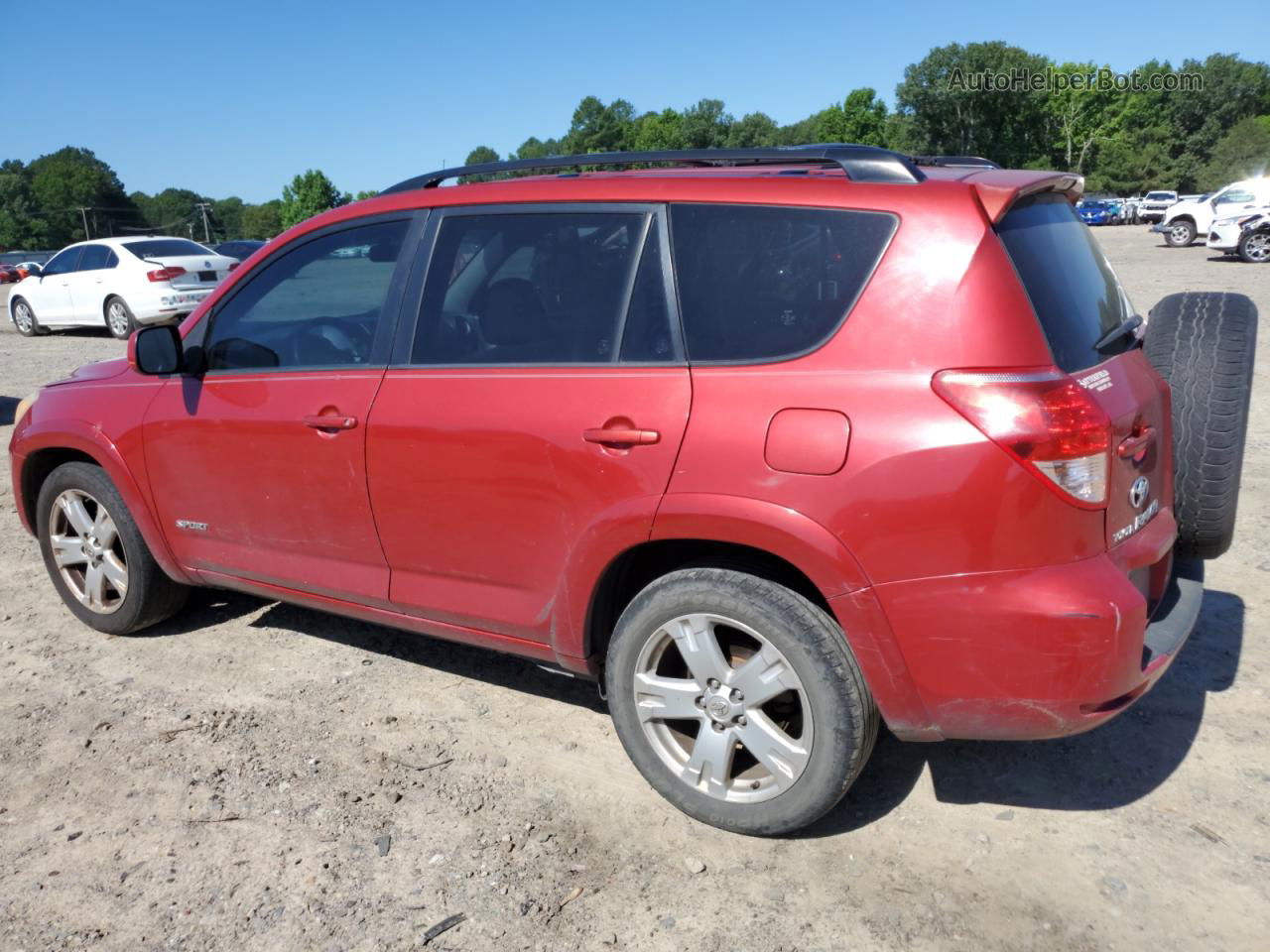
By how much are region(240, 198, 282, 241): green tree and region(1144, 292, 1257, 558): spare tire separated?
129 metres

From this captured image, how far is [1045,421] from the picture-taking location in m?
2.44

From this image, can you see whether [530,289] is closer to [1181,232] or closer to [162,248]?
[162,248]

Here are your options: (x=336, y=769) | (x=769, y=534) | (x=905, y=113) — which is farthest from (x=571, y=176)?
(x=905, y=113)

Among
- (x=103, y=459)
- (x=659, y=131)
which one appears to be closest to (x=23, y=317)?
(x=103, y=459)

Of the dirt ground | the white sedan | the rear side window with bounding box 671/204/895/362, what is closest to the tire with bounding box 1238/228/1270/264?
the white sedan

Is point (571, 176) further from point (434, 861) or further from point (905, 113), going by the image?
point (905, 113)

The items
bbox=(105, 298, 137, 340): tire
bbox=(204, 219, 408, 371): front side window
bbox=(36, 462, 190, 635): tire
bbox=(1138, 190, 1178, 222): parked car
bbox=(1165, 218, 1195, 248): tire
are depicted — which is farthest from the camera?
bbox=(1138, 190, 1178, 222): parked car

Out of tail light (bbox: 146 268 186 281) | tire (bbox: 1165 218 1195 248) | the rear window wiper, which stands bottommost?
tire (bbox: 1165 218 1195 248)

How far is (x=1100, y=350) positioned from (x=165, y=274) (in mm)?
15445

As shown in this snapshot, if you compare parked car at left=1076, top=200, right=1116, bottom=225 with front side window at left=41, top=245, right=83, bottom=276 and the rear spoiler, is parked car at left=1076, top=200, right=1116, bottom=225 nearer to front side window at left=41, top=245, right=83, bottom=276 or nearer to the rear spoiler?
front side window at left=41, top=245, right=83, bottom=276

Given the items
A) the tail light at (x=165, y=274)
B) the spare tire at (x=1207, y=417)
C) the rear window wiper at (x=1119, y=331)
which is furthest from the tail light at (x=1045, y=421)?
the tail light at (x=165, y=274)

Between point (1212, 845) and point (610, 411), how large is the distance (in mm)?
2061

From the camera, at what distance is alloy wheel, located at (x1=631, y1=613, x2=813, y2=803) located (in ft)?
9.35

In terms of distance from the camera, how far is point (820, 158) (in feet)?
9.68
